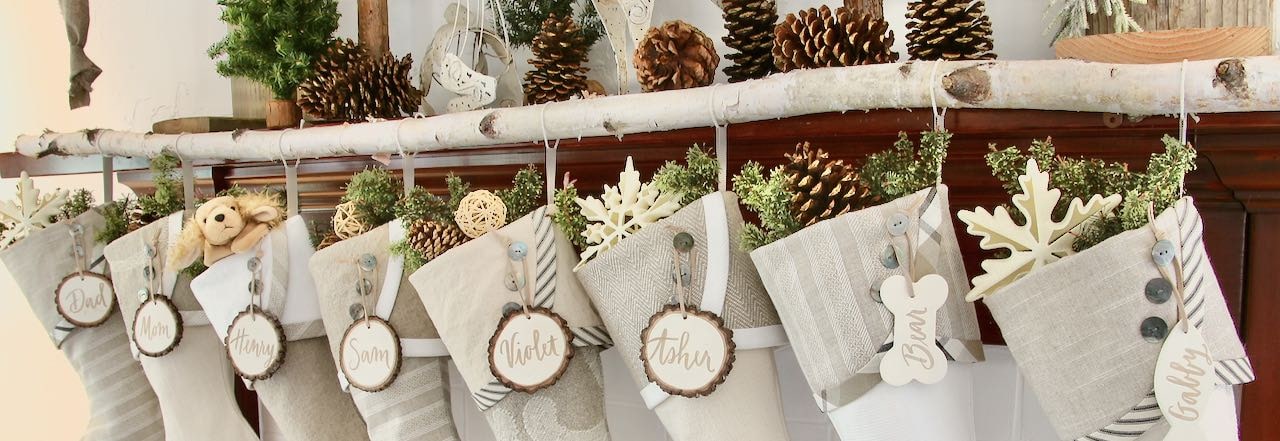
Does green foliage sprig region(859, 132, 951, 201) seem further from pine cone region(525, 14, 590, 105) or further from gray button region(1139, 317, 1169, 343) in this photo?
pine cone region(525, 14, 590, 105)

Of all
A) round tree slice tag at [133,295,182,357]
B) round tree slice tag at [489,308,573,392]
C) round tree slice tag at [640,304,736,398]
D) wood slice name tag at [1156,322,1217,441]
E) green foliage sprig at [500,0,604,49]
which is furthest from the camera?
round tree slice tag at [133,295,182,357]

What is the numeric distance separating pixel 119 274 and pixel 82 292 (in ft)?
0.45

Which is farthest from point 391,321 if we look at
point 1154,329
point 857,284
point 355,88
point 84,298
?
point 1154,329

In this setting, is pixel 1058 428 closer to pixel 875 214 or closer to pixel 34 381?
pixel 875 214

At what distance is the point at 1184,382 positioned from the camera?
66 cm

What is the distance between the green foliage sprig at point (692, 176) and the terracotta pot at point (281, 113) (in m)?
0.68

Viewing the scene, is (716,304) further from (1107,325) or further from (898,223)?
(1107,325)

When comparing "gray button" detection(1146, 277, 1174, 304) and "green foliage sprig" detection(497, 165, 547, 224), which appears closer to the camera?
"gray button" detection(1146, 277, 1174, 304)

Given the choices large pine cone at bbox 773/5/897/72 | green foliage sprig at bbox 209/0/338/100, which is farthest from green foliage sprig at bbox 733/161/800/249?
green foliage sprig at bbox 209/0/338/100

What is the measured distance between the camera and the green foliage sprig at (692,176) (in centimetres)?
90

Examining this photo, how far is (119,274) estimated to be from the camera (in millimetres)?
1364

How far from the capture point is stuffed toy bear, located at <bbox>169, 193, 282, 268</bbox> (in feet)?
3.77

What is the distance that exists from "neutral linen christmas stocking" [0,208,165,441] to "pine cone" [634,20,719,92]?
1033 millimetres

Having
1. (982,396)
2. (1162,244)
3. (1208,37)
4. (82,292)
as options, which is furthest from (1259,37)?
(82,292)
